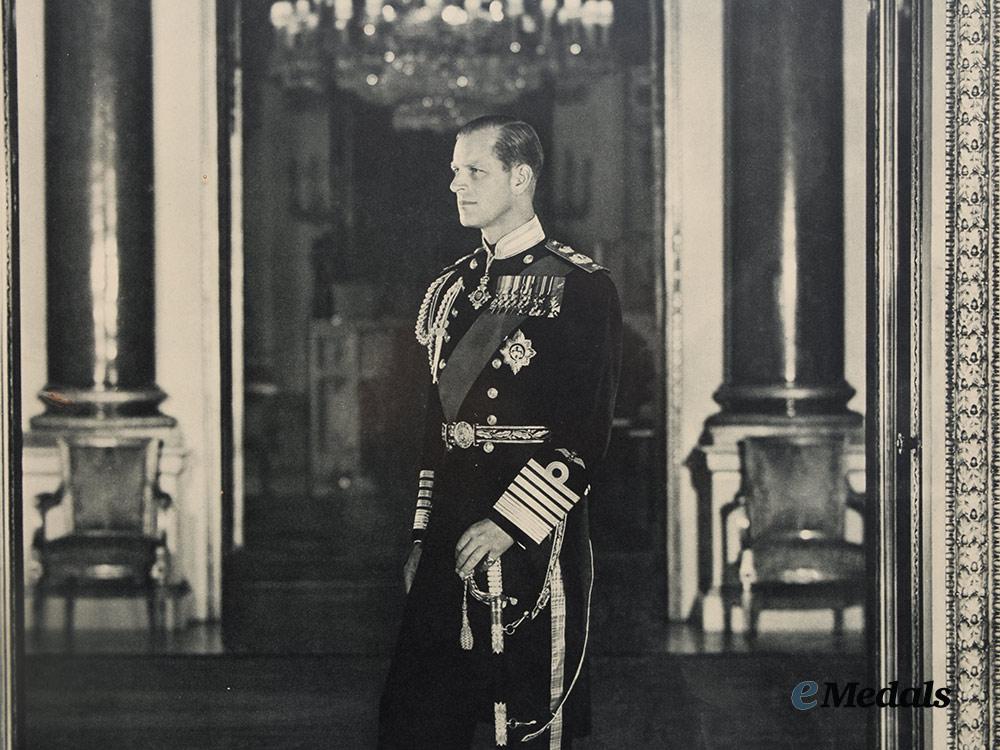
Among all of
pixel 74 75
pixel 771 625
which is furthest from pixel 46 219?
pixel 771 625

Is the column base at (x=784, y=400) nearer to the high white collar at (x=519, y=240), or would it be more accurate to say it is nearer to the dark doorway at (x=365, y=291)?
the dark doorway at (x=365, y=291)

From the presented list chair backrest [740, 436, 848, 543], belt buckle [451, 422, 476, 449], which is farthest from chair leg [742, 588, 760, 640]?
belt buckle [451, 422, 476, 449]

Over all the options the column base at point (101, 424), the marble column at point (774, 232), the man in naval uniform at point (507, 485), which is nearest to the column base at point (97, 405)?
the column base at point (101, 424)

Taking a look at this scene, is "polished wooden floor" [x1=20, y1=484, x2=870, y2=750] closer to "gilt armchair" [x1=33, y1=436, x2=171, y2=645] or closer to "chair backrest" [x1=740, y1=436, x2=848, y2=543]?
"gilt armchair" [x1=33, y1=436, x2=171, y2=645]

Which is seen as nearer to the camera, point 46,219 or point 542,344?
point 542,344

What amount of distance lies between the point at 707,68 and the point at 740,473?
3.47 feet

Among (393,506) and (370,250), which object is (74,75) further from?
(393,506)

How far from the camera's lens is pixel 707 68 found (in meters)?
2.64

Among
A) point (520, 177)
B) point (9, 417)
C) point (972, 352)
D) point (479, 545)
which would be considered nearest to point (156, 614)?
point (9, 417)

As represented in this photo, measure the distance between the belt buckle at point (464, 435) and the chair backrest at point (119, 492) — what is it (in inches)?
31.6

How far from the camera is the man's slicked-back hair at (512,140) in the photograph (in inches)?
102

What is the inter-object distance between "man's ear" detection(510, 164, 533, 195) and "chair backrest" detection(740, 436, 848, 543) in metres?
0.87

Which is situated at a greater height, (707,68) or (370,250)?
(707,68)

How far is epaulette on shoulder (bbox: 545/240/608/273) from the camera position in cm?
254
